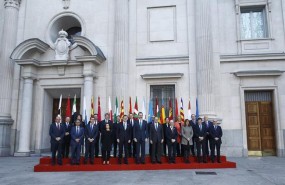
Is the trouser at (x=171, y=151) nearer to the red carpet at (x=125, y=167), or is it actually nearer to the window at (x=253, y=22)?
the red carpet at (x=125, y=167)

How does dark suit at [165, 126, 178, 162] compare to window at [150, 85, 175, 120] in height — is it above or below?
below

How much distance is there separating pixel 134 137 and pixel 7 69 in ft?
30.2

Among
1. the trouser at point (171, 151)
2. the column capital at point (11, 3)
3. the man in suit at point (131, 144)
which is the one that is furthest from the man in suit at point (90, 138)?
the column capital at point (11, 3)

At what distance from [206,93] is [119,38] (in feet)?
17.2

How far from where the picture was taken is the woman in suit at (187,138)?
10.0 meters

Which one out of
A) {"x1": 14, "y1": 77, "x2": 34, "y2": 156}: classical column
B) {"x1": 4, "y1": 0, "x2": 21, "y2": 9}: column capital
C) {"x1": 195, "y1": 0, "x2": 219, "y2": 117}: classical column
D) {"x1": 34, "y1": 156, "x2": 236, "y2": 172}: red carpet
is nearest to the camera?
{"x1": 34, "y1": 156, "x2": 236, "y2": 172}: red carpet

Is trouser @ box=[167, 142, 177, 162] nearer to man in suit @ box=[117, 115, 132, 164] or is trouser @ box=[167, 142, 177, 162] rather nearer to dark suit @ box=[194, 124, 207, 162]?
dark suit @ box=[194, 124, 207, 162]

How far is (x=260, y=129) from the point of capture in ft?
44.4

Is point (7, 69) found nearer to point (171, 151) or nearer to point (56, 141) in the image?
point (56, 141)

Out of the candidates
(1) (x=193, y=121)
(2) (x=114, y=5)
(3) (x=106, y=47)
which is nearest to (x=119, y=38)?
(3) (x=106, y=47)

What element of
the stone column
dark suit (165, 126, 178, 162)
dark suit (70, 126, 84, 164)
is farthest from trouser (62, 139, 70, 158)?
the stone column

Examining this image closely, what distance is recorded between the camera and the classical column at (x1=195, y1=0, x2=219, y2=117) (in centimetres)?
1319

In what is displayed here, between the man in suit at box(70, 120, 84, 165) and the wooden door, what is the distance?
324 inches

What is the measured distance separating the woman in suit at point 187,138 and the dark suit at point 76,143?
368 cm
